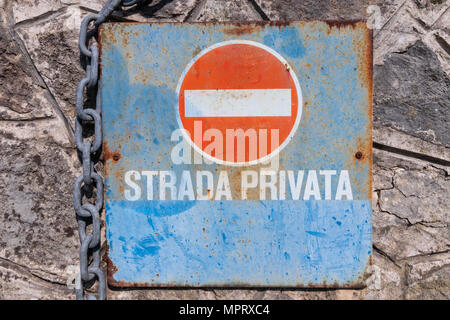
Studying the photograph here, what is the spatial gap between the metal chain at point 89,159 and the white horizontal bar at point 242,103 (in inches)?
9.2

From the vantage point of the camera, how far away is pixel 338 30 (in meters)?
0.81

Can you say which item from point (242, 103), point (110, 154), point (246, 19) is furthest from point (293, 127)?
point (110, 154)

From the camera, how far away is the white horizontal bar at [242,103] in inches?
31.9

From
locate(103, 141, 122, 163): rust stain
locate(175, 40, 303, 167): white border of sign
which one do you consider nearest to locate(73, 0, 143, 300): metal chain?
locate(103, 141, 122, 163): rust stain

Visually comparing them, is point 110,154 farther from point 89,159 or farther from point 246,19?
point 246,19

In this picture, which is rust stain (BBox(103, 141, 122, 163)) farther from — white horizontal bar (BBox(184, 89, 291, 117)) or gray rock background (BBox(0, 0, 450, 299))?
white horizontal bar (BBox(184, 89, 291, 117))

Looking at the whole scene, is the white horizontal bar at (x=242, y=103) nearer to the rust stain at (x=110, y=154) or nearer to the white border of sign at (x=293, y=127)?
the white border of sign at (x=293, y=127)

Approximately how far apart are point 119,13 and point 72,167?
373 millimetres

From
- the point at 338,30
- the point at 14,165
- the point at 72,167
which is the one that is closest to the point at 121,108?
the point at 72,167

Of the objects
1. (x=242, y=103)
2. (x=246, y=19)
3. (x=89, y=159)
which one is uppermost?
(x=246, y=19)

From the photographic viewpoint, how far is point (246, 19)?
832 millimetres

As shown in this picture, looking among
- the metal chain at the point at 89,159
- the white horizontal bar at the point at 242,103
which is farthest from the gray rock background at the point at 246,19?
the white horizontal bar at the point at 242,103

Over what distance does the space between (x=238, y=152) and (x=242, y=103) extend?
109 mm
